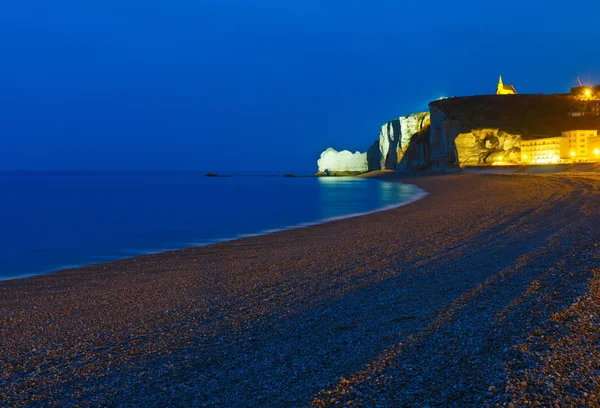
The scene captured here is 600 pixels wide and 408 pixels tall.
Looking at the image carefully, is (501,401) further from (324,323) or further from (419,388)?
(324,323)

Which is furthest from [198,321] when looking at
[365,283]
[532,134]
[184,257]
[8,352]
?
[532,134]

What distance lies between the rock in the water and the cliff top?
41.7 meters

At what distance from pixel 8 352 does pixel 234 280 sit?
378cm

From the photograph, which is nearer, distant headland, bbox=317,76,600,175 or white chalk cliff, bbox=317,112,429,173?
distant headland, bbox=317,76,600,175

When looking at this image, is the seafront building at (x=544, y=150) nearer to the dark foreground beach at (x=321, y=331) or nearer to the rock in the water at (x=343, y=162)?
the rock in the water at (x=343, y=162)

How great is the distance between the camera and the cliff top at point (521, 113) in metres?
82.9

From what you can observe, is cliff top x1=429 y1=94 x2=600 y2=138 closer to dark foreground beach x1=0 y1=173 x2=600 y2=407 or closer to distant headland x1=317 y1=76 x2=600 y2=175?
distant headland x1=317 y1=76 x2=600 y2=175

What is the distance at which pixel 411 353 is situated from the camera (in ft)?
13.2

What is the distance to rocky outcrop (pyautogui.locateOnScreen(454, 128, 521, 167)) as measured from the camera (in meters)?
73.0

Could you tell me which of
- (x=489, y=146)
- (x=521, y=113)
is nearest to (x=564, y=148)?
(x=489, y=146)

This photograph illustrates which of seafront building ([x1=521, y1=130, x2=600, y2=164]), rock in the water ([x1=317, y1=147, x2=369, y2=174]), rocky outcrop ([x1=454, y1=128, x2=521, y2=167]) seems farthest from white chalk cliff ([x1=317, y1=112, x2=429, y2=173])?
seafront building ([x1=521, y1=130, x2=600, y2=164])

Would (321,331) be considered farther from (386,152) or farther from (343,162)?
(343,162)

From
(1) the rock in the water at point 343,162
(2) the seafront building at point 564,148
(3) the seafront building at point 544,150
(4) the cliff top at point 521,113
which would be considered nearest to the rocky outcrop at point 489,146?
(3) the seafront building at point 544,150

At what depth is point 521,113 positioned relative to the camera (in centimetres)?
9200
